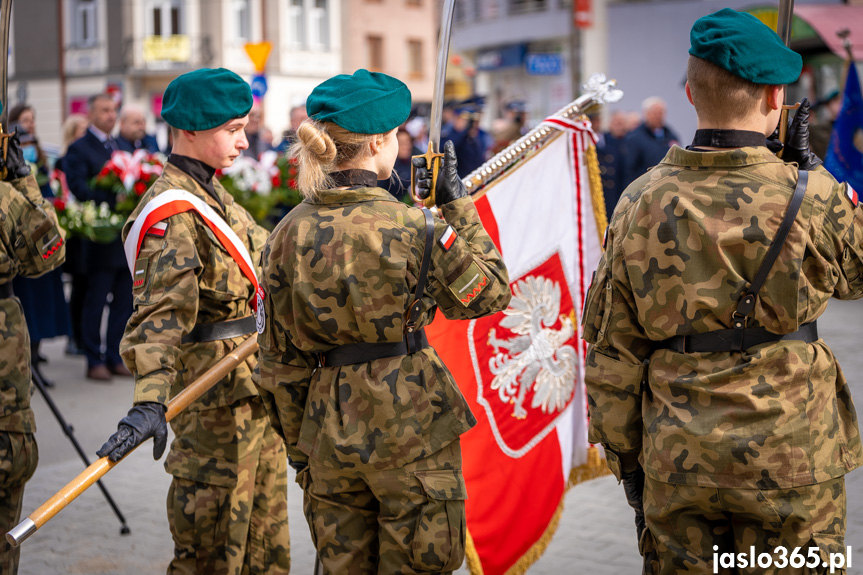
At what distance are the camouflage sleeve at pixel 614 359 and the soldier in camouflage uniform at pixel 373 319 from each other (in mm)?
279

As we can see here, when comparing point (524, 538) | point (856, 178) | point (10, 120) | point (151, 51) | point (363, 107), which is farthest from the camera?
point (151, 51)

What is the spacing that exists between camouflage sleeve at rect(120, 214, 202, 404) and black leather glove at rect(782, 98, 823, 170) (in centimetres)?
184

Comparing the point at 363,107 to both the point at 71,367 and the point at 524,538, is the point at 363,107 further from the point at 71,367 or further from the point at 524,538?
the point at 71,367

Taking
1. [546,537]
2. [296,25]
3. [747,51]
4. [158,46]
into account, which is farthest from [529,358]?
[296,25]

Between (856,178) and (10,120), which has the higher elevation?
(10,120)

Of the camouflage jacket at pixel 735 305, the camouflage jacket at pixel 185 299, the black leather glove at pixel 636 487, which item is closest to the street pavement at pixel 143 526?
the camouflage jacket at pixel 185 299

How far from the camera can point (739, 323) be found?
7.95ft

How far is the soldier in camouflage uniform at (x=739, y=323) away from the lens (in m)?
2.39

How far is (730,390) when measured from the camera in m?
2.41

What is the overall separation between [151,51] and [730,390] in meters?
34.0

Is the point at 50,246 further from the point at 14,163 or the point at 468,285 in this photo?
the point at 468,285

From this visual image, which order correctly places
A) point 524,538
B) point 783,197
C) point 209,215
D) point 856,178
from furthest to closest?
point 856,178 < point 524,538 < point 209,215 < point 783,197

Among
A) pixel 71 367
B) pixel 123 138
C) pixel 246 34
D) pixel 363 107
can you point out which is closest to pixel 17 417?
pixel 363 107

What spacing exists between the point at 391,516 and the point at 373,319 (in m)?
0.55
